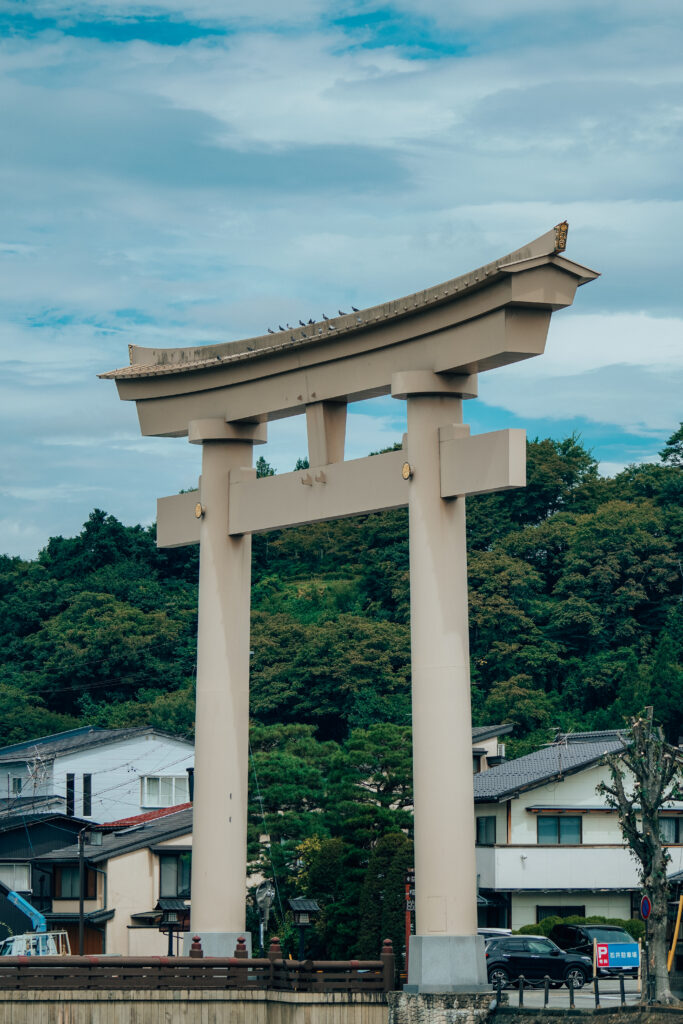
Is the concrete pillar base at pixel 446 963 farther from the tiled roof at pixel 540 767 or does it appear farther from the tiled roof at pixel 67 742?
the tiled roof at pixel 67 742

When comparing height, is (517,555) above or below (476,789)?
above

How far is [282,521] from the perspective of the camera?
24.2 meters

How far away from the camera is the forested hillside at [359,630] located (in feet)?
163

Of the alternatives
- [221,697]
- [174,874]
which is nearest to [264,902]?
[174,874]

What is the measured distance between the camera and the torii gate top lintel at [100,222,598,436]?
20.4 meters

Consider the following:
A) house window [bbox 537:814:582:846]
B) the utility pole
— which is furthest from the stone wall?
house window [bbox 537:814:582:846]

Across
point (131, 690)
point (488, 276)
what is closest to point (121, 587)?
point (131, 690)

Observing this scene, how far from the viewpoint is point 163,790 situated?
56062 millimetres

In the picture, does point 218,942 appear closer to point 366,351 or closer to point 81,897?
point 366,351

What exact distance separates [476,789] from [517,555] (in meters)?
28.1

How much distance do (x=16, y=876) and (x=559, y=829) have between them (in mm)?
16415

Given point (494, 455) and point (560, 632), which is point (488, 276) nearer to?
point (494, 455)

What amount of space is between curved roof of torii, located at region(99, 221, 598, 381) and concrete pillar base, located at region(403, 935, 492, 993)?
28.2 ft

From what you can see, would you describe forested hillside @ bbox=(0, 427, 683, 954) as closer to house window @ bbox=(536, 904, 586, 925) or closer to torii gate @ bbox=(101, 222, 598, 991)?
house window @ bbox=(536, 904, 586, 925)
